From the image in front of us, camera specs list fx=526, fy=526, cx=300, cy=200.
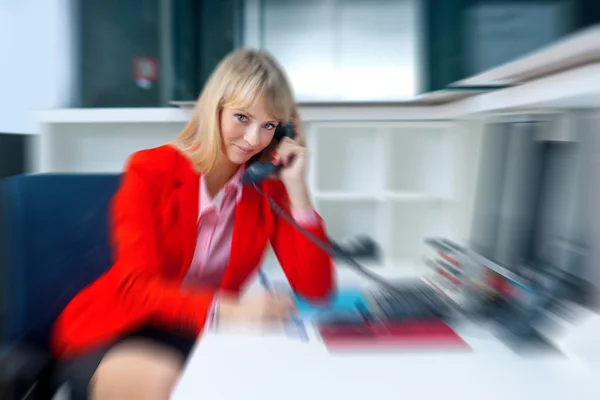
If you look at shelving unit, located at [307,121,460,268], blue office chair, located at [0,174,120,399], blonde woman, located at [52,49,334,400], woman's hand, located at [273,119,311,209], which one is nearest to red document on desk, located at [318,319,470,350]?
blonde woman, located at [52,49,334,400]

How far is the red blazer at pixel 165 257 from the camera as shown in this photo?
3.03ft

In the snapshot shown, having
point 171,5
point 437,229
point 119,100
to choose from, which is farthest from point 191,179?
point 437,229

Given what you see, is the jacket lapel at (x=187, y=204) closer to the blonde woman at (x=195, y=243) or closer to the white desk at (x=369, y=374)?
the blonde woman at (x=195, y=243)

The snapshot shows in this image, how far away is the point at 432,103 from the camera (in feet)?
5.04

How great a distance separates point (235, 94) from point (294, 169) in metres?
0.21

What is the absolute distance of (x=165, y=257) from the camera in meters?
1.09

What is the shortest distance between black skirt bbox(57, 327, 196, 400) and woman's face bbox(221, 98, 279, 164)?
1.28 ft

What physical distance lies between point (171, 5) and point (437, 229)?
1.09m

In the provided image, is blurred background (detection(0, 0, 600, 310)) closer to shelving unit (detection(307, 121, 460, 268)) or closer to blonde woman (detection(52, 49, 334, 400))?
shelving unit (detection(307, 121, 460, 268))

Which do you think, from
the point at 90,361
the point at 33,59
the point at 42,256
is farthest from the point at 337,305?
the point at 33,59

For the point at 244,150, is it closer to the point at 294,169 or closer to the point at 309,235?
the point at 294,169

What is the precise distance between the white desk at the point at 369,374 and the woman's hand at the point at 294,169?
0.41 metres

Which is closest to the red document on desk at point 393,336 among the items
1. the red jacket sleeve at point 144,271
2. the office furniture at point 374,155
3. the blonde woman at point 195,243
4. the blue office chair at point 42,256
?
the blonde woman at point 195,243

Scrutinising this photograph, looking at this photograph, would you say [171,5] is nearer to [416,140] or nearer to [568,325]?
[416,140]
